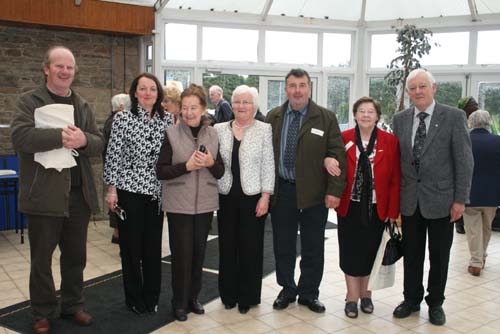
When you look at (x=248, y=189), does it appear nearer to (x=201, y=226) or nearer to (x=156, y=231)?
(x=201, y=226)

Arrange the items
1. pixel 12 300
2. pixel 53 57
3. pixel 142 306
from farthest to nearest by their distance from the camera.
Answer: pixel 12 300, pixel 142 306, pixel 53 57

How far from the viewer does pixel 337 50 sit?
974 cm

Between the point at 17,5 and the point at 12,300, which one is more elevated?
the point at 17,5

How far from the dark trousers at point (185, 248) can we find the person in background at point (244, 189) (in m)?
0.20

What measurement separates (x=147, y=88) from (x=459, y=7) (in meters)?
7.22

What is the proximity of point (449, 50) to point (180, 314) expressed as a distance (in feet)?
25.4

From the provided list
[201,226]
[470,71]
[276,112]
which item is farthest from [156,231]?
[470,71]

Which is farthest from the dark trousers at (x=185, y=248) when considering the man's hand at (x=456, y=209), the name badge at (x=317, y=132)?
the man's hand at (x=456, y=209)

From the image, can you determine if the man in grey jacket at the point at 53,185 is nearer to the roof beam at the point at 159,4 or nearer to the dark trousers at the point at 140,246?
the dark trousers at the point at 140,246

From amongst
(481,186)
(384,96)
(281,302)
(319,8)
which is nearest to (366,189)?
(281,302)

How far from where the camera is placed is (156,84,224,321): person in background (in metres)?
3.38

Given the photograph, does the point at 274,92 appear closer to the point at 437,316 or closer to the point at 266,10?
the point at 266,10

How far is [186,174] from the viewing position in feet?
11.2

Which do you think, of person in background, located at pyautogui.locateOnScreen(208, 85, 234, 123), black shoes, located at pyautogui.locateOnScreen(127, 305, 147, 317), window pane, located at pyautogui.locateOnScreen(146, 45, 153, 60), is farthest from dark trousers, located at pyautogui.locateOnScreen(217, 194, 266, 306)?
window pane, located at pyautogui.locateOnScreen(146, 45, 153, 60)
